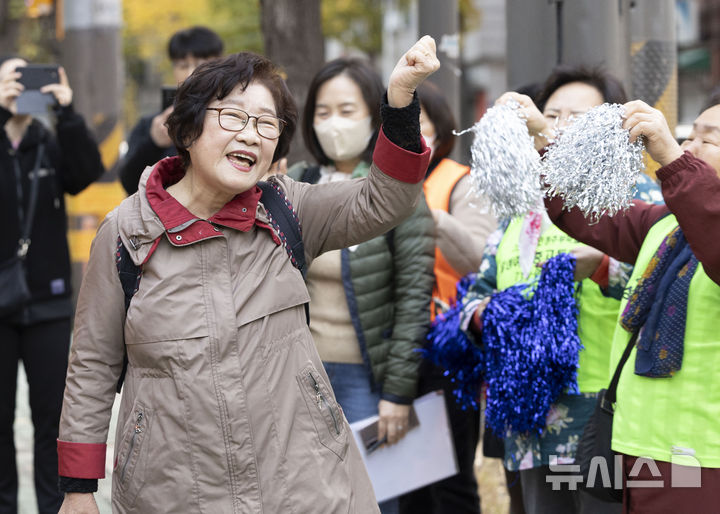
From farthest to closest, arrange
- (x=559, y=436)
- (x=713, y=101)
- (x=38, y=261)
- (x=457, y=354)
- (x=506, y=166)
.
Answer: (x=38, y=261), (x=457, y=354), (x=559, y=436), (x=713, y=101), (x=506, y=166)

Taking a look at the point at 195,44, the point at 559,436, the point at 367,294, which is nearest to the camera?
the point at 559,436

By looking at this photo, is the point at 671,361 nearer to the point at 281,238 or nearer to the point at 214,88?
the point at 281,238

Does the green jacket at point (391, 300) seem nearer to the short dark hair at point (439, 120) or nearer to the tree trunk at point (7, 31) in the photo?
the short dark hair at point (439, 120)

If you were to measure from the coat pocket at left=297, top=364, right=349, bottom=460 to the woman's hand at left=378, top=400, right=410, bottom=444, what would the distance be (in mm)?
1290

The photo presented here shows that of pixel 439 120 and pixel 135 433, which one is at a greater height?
pixel 439 120

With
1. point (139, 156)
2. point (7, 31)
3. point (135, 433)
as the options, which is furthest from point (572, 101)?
point (7, 31)

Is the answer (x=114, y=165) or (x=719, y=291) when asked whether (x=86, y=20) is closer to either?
(x=114, y=165)

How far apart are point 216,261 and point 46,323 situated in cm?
248

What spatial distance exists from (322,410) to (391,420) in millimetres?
1384

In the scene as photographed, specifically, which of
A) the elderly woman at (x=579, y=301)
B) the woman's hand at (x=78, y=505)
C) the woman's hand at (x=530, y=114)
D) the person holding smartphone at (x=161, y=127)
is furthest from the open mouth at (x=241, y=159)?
the person holding smartphone at (x=161, y=127)

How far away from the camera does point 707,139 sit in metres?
2.95

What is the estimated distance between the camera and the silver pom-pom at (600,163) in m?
2.73

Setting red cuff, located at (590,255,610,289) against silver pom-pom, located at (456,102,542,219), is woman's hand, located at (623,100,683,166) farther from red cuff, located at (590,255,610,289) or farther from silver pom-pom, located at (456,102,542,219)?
red cuff, located at (590,255,610,289)

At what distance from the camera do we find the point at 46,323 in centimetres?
493
